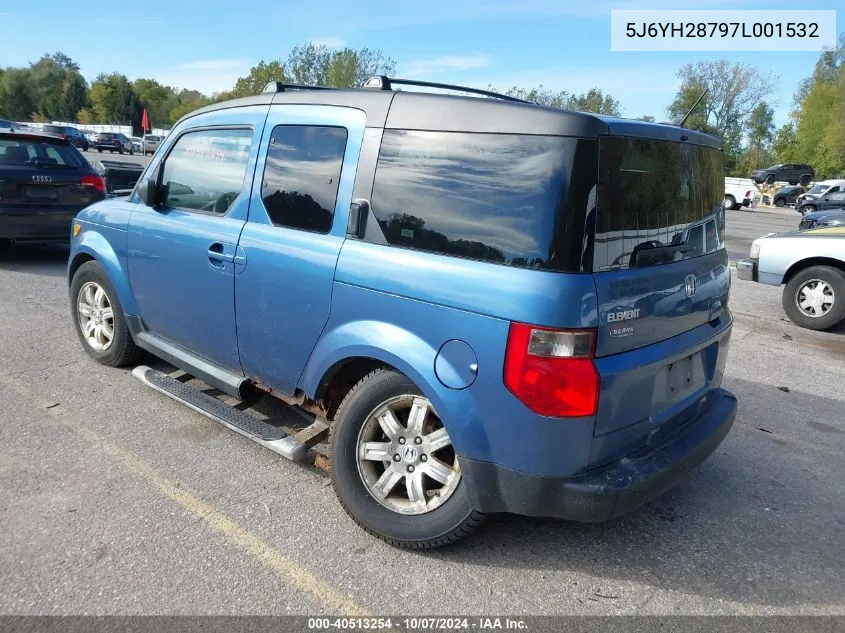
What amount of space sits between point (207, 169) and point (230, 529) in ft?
7.04

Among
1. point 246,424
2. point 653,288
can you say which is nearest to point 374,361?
point 246,424

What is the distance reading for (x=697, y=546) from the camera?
10.1 ft

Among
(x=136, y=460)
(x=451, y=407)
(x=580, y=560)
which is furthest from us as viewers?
(x=136, y=460)

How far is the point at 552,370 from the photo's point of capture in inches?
96.2

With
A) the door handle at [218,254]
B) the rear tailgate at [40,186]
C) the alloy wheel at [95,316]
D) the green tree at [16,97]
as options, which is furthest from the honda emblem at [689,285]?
the green tree at [16,97]

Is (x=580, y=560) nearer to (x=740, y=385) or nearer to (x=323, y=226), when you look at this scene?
(x=323, y=226)

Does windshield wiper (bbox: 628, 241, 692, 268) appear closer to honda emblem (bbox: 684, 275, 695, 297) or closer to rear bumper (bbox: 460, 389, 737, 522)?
honda emblem (bbox: 684, 275, 695, 297)

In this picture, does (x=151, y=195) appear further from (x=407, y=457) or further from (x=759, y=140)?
(x=759, y=140)

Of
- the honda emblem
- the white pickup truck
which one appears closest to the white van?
the white pickup truck

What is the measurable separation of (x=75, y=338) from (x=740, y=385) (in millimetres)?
5714

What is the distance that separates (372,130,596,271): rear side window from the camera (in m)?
2.45

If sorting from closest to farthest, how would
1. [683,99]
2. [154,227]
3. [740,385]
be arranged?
[154,227]
[740,385]
[683,99]

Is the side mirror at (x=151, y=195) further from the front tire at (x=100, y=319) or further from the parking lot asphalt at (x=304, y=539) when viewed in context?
the parking lot asphalt at (x=304, y=539)

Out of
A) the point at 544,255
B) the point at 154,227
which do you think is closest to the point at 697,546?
the point at 544,255
